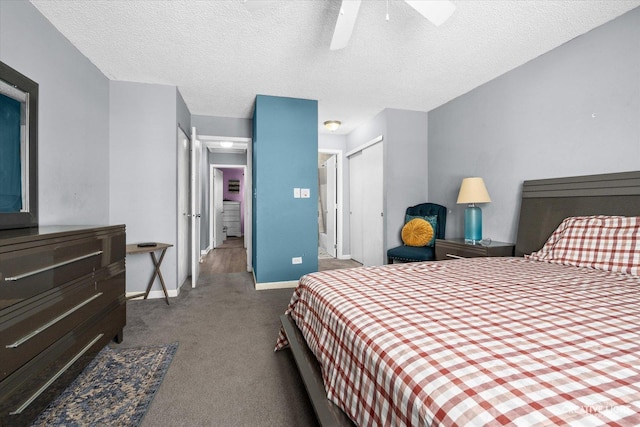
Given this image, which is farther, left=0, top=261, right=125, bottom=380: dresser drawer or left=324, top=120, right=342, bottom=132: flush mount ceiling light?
left=324, top=120, right=342, bottom=132: flush mount ceiling light

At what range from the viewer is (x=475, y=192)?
3059 millimetres

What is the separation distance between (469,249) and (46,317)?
318 cm

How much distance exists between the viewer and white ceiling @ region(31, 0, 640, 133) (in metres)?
2.11

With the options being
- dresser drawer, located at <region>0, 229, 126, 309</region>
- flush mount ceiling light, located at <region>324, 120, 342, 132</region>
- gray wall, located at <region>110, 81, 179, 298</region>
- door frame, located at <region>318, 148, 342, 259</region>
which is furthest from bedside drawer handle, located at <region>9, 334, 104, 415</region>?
door frame, located at <region>318, 148, 342, 259</region>

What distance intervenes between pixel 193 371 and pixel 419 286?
1.53 m

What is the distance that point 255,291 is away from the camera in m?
3.73

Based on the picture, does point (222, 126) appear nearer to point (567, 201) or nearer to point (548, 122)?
point (548, 122)

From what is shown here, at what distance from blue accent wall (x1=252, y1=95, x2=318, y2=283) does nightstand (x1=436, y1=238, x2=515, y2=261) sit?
5.36 ft

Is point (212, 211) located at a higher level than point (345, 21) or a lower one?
lower

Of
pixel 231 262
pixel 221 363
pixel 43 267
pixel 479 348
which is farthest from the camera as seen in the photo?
pixel 231 262

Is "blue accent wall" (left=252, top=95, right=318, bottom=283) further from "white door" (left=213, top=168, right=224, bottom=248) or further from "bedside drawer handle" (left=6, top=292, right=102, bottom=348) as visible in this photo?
"white door" (left=213, top=168, right=224, bottom=248)

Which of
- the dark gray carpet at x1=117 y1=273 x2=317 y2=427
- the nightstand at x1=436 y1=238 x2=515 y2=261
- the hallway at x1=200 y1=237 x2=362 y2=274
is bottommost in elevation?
the dark gray carpet at x1=117 y1=273 x2=317 y2=427

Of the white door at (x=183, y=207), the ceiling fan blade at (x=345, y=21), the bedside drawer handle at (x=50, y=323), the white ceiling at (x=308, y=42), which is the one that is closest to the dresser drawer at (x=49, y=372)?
the bedside drawer handle at (x=50, y=323)

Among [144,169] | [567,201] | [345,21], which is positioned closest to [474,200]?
[567,201]
